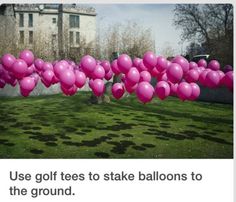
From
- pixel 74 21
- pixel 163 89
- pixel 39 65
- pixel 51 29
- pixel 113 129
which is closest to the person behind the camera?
pixel 163 89

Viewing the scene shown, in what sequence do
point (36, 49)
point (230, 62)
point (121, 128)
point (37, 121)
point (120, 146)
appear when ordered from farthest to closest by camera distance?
point (36, 49) < point (37, 121) < point (230, 62) < point (121, 128) < point (120, 146)

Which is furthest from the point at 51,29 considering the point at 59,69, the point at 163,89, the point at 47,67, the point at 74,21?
the point at 163,89

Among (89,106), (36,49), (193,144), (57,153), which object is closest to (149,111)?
(89,106)

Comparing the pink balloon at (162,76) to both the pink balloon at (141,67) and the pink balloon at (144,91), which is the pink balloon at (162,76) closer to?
the pink balloon at (141,67)

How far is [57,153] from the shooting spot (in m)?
8.75

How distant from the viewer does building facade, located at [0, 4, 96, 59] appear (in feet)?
69.7

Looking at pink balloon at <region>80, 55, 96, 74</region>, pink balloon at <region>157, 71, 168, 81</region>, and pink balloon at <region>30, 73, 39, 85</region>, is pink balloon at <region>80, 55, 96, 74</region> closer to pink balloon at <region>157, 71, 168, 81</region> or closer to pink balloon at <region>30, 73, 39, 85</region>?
pink balloon at <region>30, 73, 39, 85</region>

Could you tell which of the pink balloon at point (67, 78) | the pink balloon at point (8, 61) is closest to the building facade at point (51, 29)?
the pink balloon at point (8, 61)

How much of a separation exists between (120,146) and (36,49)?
13.4 m

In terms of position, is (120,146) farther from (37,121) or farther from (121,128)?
(37,121)

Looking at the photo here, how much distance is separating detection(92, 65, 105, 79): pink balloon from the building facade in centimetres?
1529

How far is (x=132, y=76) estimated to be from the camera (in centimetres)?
548

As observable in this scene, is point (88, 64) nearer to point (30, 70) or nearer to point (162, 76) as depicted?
A: point (30, 70)

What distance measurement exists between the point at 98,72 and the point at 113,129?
635 cm
